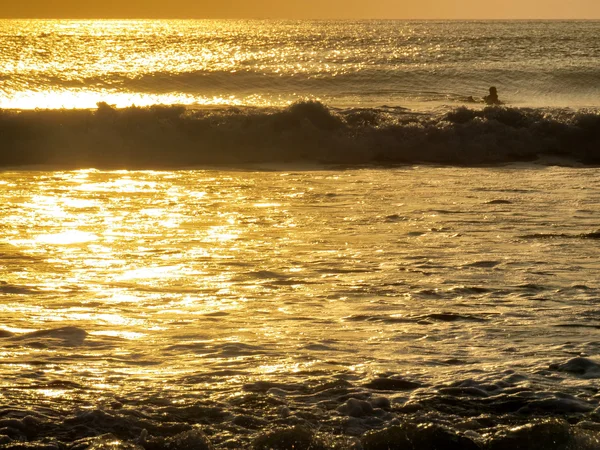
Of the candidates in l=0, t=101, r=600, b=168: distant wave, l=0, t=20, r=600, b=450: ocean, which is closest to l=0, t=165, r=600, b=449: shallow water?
l=0, t=20, r=600, b=450: ocean

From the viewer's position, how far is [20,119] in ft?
55.6

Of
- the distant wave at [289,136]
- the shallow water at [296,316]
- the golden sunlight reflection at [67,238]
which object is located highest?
the distant wave at [289,136]

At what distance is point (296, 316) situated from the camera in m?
5.88

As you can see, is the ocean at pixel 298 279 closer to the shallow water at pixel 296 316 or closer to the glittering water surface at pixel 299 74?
the shallow water at pixel 296 316

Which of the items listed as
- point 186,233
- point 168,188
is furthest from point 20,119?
point 186,233

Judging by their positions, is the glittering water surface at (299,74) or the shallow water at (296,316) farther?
the glittering water surface at (299,74)

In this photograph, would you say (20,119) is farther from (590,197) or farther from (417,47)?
(417,47)

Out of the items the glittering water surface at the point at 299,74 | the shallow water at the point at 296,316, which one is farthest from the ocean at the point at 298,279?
the glittering water surface at the point at 299,74

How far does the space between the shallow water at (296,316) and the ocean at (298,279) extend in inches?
0.8

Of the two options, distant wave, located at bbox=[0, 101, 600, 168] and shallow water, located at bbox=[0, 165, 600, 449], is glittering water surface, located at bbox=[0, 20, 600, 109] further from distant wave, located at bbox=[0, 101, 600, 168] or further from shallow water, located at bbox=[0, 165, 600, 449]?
shallow water, located at bbox=[0, 165, 600, 449]

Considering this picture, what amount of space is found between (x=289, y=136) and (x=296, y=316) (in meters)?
11.1

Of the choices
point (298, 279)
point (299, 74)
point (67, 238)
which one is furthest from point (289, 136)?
point (299, 74)

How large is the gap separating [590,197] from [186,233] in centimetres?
504

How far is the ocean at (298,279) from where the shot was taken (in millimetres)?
4301
